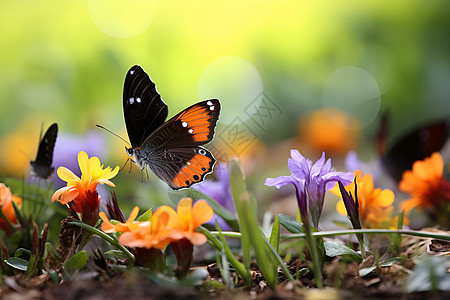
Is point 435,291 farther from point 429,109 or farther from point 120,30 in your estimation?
point 120,30

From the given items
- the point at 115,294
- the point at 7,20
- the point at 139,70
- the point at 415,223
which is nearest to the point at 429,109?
the point at 415,223

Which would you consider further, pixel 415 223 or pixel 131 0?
pixel 131 0

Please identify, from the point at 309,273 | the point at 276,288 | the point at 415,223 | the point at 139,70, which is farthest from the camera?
the point at 415,223

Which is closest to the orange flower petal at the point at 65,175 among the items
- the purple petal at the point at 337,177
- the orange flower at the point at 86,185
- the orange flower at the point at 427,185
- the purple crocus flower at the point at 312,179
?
the orange flower at the point at 86,185

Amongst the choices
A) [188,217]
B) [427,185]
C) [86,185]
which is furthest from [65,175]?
[427,185]

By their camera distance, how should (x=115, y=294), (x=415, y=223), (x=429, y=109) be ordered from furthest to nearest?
(x=429, y=109)
(x=415, y=223)
(x=115, y=294)

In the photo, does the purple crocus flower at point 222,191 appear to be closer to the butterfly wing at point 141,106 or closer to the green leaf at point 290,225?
the butterfly wing at point 141,106

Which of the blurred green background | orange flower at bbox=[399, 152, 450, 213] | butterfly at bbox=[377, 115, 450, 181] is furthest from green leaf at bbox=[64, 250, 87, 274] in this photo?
the blurred green background
